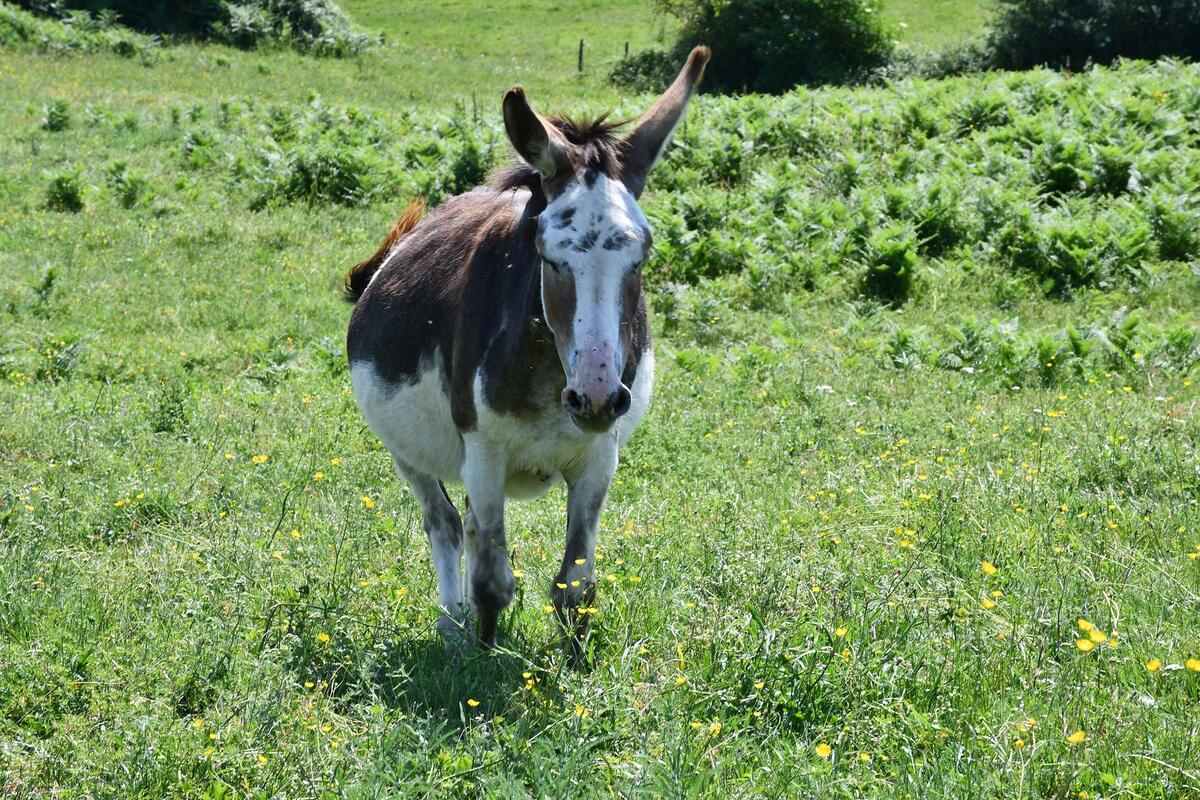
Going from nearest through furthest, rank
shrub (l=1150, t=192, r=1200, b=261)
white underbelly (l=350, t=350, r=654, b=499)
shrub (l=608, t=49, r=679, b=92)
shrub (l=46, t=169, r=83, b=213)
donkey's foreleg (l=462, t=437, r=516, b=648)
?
white underbelly (l=350, t=350, r=654, b=499) < donkey's foreleg (l=462, t=437, r=516, b=648) < shrub (l=1150, t=192, r=1200, b=261) < shrub (l=46, t=169, r=83, b=213) < shrub (l=608, t=49, r=679, b=92)

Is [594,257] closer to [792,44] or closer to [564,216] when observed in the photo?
[564,216]

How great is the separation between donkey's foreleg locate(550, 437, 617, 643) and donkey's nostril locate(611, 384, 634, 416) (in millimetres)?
1035

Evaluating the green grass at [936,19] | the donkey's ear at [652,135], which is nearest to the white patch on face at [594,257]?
the donkey's ear at [652,135]

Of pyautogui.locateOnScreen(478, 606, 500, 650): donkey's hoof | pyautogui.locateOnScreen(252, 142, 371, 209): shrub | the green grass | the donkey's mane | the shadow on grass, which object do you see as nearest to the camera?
the donkey's mane

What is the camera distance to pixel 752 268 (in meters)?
14.1

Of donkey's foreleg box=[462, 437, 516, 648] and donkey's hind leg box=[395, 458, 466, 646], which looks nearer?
donkey's foreleg box=[462, 437, 516, 648]

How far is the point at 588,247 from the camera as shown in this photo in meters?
4.26

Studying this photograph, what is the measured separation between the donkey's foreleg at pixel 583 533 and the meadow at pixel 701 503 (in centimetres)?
16

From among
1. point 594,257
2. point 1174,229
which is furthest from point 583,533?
point 1174,229

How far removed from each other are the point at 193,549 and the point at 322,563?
0.90 metres

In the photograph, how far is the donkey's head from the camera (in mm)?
4094

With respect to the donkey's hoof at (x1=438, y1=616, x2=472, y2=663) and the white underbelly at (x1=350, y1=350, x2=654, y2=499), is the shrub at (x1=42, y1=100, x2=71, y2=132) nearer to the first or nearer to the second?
the white underbelly at (x1=350, y1=350, x2=654, y2=499)

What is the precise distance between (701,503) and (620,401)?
3.24 m

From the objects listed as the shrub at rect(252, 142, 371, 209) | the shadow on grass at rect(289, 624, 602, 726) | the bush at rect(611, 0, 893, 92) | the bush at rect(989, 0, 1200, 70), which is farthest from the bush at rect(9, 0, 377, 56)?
the shadow on grass at rect(289, 624, 602, 726)
